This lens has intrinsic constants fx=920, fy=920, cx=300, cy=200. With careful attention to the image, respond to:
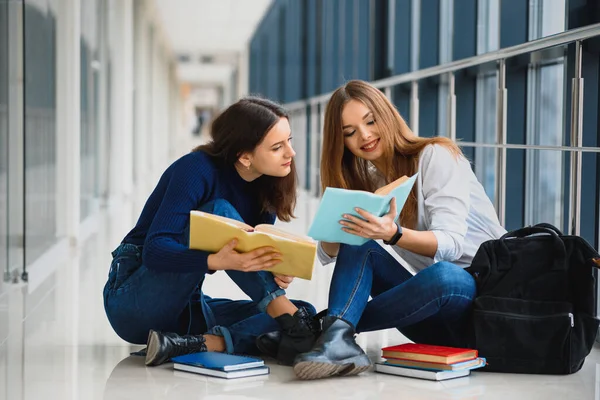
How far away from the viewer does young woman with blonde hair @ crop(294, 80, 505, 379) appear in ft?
7.43

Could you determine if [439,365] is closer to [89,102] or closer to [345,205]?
[345,205]

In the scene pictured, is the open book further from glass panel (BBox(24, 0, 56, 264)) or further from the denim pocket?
glass panel (BBox(24, 0, 56, 264))

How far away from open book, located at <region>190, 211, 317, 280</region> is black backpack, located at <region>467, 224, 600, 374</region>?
46 cm

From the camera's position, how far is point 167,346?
241 centimetres

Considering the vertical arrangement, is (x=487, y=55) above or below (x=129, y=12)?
below

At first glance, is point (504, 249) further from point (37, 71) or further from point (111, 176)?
point (111, 176)

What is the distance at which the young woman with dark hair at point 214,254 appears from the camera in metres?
2.32

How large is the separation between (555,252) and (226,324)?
969mm

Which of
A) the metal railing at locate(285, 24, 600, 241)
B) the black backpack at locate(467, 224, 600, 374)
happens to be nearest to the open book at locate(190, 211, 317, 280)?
the black backpack at locate(467, 224, 600, 374)

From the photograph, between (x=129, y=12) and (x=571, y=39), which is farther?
(x=129, y=12)

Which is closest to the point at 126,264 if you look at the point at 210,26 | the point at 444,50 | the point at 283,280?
the point at 283,280

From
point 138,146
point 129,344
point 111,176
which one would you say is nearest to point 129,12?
point 111,176

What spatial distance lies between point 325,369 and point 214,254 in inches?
15.2

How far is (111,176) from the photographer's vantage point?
27.5 feet
